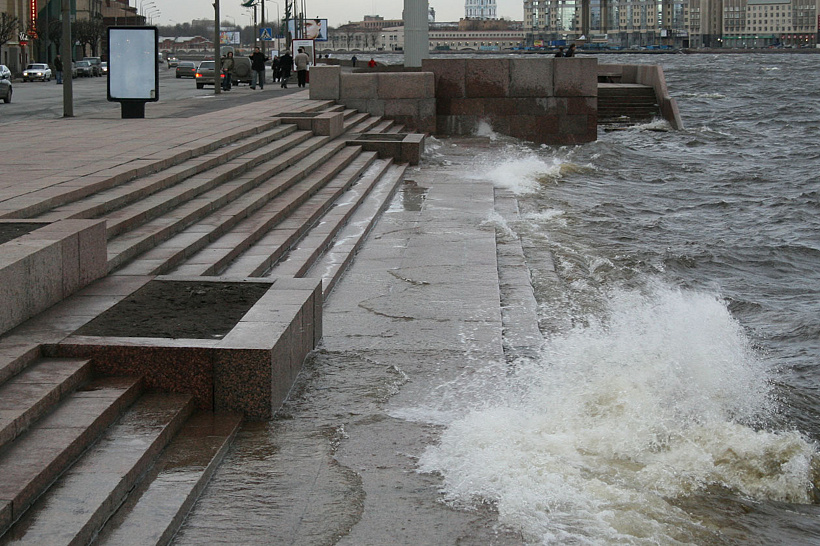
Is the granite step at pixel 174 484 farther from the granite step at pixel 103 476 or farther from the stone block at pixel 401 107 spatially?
the stone block at pixel 401 107

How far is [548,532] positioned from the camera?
4219mm

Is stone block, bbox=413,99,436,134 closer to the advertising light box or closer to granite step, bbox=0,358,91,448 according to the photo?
the advertising light box

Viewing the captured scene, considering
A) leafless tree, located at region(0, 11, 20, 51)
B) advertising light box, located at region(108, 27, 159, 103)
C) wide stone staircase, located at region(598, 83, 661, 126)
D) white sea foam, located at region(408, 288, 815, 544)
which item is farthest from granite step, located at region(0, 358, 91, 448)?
leafless tree, located at region(0, 11, 20, 51)

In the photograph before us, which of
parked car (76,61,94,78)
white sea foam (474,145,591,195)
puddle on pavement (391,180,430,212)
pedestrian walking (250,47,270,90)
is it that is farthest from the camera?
parked car (76,61,94,78)

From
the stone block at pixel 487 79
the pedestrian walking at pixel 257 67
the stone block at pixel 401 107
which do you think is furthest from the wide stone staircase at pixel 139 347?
the pedestrian walking at pixel 257 67

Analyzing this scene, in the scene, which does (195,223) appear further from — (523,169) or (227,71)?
(227,71)

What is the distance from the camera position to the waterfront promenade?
168 inches

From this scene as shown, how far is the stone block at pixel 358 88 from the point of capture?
73.6 feet

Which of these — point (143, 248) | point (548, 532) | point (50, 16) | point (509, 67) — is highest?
point (50, 16)

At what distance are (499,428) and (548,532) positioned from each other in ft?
3.58

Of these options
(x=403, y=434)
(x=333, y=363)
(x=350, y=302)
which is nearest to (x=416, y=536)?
(x=403, y=434)

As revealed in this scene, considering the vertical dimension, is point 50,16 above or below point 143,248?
above

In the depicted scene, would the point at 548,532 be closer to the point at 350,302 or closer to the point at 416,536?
the point at 416,536

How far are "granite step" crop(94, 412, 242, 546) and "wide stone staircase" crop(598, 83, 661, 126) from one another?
1067 inches
